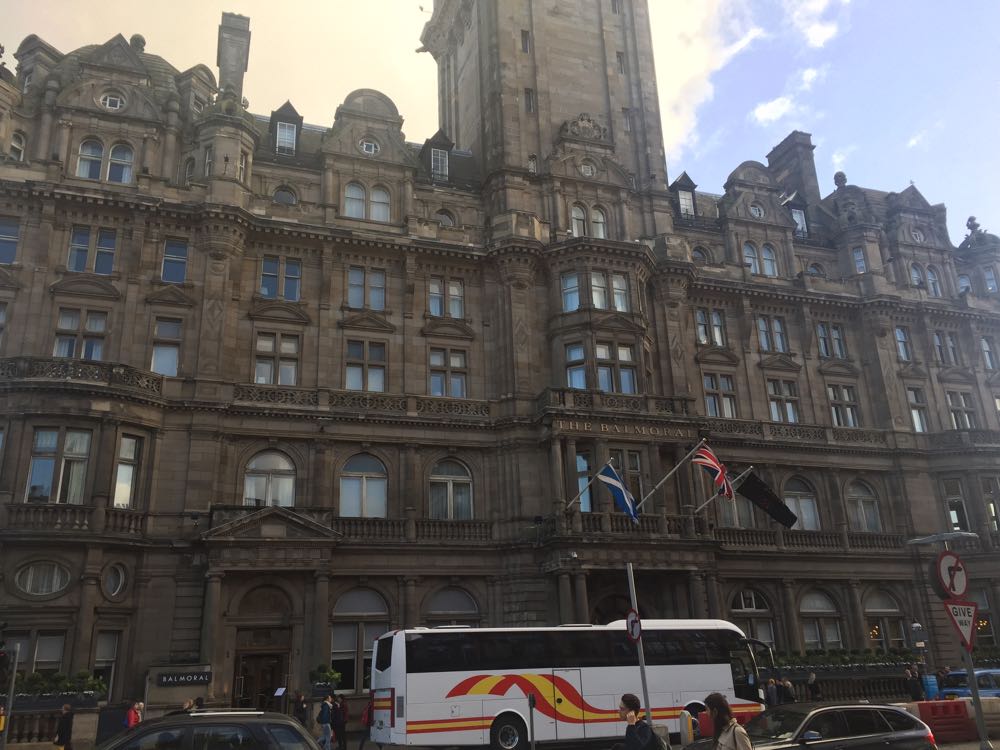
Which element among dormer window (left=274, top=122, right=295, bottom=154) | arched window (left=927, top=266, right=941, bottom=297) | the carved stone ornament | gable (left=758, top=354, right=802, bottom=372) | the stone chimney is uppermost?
the stone chimney

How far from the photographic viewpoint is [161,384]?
33844 millimetres

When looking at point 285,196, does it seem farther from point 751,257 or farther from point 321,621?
point 751,257

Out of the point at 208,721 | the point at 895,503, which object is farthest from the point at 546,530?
the point at 208,721

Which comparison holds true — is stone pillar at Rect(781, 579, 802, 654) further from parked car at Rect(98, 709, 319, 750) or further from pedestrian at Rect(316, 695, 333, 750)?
parked car at Rect(98, 709, 319, 750)

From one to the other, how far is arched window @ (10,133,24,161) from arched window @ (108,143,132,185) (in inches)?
140

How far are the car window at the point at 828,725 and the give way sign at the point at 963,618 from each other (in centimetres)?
388

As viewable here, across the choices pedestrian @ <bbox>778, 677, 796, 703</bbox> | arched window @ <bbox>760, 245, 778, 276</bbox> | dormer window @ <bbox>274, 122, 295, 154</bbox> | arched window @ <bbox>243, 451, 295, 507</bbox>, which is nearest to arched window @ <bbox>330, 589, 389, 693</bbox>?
arched window @ <bbox>243, 451, 295, 507</bbox>

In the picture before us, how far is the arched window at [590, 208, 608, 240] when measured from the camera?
4316 centimetres

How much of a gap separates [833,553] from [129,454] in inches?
1279

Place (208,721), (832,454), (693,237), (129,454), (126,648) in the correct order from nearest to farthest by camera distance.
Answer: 1. (208,721)
2. (126,648)
3. (129,454)
4. (832,454)
5. (693,237)

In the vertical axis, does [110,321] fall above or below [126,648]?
above

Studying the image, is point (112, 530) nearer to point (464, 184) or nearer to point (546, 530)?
point (546, 530)

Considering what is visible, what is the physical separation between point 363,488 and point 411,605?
5.30 metres

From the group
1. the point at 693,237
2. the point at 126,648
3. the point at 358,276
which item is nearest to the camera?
the point at 126,648
